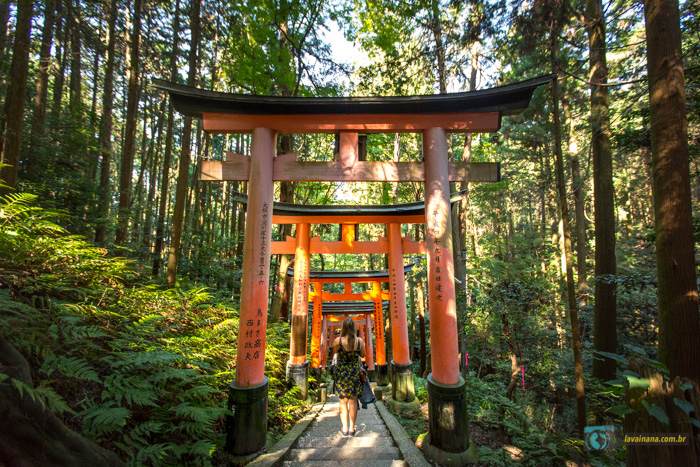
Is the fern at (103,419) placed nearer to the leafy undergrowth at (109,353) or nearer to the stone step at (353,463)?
the leafy undergrowth at (109,353)

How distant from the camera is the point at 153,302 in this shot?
4.83m

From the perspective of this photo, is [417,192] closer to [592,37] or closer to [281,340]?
[592,37]

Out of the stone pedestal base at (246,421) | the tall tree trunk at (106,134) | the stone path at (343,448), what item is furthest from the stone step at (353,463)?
the tall tree trunk at (106,134)

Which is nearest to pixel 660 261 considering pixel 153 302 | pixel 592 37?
pixel 592 37

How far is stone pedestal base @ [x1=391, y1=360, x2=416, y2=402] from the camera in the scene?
6.98m

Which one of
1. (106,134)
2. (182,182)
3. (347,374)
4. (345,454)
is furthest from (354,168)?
(106,134)

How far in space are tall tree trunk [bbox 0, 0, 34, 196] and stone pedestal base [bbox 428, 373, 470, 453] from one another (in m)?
6.93

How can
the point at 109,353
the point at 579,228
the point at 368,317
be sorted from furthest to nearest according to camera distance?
the point at 368,317, the point at 579,228, the point at 109,353

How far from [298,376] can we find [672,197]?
7394 millimetres

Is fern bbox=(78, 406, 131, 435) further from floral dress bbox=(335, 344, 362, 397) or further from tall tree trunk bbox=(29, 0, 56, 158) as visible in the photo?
tall tree trunk bbox=(29, 0, 56, 158)

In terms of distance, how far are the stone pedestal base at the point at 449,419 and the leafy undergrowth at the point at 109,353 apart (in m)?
2.35

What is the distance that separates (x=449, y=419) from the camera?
3.71 m

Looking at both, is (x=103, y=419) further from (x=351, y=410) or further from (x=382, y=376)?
(x=382, y=376)

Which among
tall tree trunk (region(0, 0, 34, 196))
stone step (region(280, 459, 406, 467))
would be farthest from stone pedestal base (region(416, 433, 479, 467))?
tall tree trunk (region(0, 0, 34, 196))
